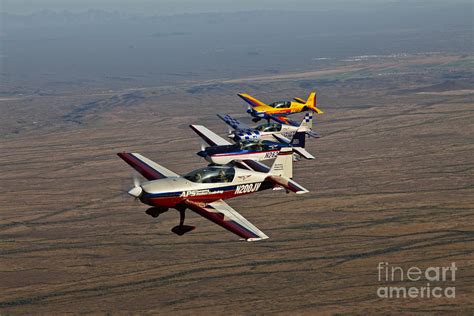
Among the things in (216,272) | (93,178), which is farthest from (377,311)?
(93,178)

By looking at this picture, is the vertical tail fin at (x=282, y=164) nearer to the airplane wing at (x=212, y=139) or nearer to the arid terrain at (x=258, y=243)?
the airplane wing at (x=212, y=139)

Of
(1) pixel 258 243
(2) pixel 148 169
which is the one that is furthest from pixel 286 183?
(1) pixel 258 243

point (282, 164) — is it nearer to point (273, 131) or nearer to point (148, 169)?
point (148, 169)

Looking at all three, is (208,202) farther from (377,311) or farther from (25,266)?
(25,266)

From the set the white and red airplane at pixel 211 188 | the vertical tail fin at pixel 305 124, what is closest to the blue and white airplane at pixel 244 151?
the vertical tail fin at pixel 305 124

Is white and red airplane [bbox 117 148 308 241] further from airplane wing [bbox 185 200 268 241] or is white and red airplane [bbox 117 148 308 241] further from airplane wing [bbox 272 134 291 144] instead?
airplane wing [bbox 272 134 291 144]

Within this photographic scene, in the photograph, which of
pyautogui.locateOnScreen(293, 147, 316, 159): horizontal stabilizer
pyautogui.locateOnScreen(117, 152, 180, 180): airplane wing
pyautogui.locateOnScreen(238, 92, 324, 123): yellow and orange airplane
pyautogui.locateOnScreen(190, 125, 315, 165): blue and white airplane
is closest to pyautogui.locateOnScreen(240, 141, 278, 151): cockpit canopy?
pyautogui.locateOnScreen(190, 125, 315, 165): blue and white airplane
